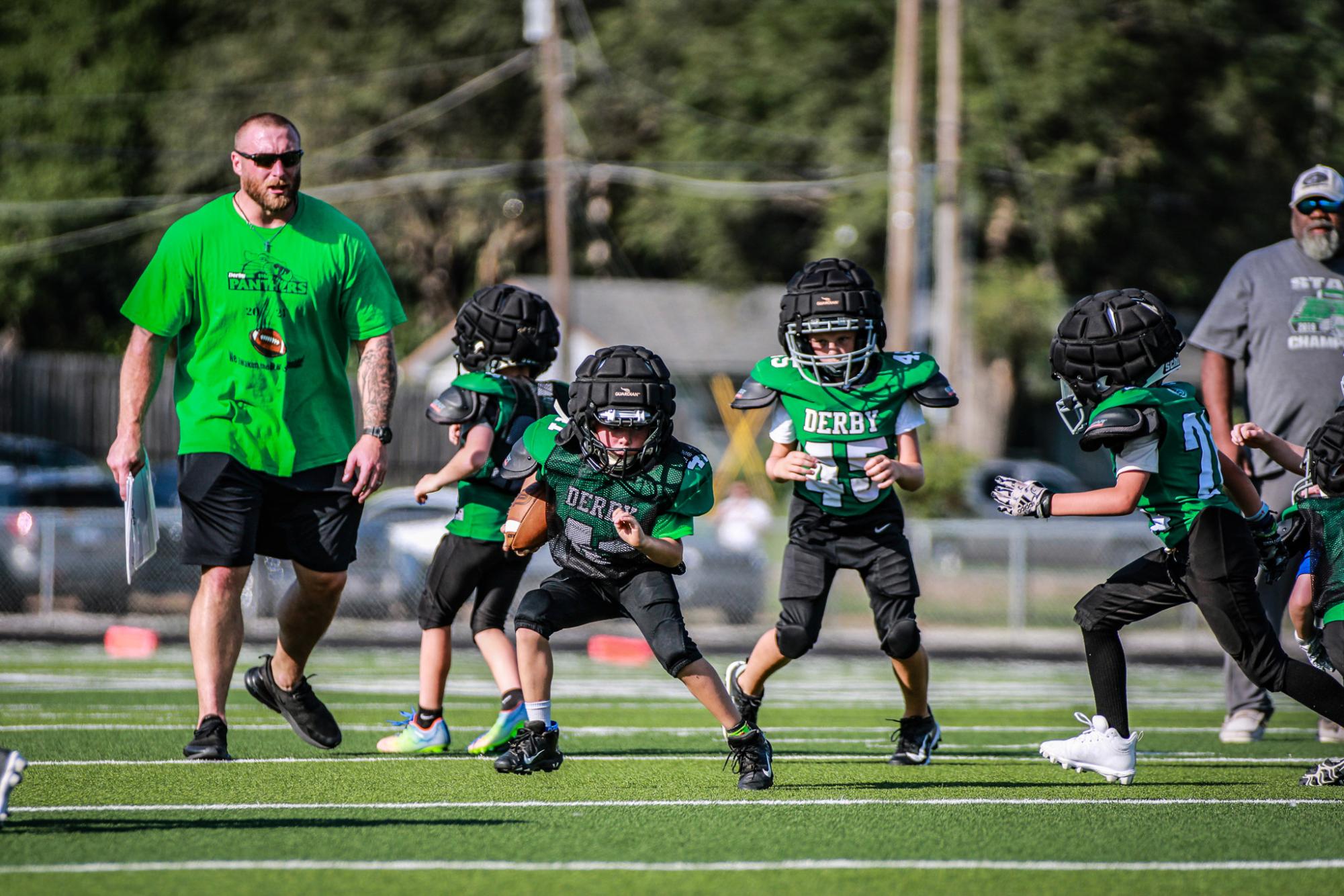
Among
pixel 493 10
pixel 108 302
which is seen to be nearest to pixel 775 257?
pixel 493 10

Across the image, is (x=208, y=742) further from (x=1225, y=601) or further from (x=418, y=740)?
(x=1225, y=601)

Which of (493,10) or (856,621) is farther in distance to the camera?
(493,10)

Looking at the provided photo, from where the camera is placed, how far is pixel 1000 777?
613 cm

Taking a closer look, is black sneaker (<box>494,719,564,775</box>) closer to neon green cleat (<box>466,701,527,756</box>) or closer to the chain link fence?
neon green cleat (<box>466,701,527,756</box>)

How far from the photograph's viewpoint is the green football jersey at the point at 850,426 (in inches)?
251

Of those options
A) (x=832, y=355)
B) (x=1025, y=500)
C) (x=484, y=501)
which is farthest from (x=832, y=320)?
(x=484, y=501)

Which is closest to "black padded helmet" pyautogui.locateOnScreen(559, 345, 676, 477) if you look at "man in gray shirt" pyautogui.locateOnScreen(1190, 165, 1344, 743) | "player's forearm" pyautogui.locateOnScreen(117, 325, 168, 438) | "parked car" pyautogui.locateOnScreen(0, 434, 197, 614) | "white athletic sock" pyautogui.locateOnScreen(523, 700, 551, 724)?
"white athletic sock" pyautogui.locateOnScreen(523, 700, 551, 724)

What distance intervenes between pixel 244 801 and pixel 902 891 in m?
2.24

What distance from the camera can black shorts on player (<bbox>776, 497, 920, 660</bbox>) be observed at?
630cm

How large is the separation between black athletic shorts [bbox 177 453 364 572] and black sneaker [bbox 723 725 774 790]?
178cm

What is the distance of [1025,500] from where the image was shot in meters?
5.57

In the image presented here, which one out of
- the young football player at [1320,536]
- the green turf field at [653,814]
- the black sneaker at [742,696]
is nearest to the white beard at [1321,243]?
the young football player at [1320,536]

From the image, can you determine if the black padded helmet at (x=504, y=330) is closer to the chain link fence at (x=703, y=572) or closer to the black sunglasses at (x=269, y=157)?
the black sunglasses at (x=269, y=157)

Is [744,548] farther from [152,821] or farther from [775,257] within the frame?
[775,257]
